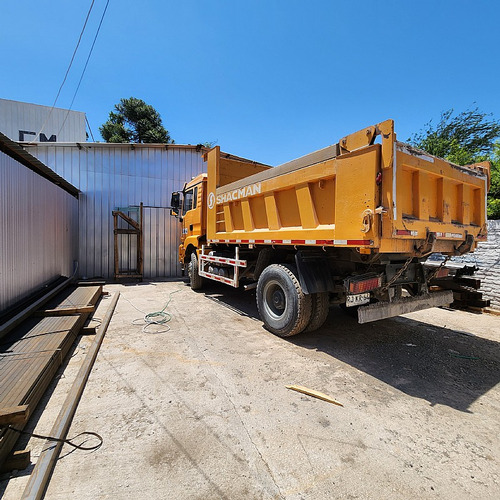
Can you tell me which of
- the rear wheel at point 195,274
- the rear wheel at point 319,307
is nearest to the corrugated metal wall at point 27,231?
the rear wheel at point 195,274

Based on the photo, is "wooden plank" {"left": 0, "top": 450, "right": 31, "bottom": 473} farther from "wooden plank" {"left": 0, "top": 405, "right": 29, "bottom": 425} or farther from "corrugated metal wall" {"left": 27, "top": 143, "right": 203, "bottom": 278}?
"corrugated metal wall" {"left": 27, "top": 143, "right": 203, "bottom": 278}

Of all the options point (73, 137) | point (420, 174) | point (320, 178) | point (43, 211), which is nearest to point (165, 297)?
point (43, 211)

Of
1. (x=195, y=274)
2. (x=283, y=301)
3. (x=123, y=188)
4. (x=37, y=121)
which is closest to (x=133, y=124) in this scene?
(x=37, y=121)

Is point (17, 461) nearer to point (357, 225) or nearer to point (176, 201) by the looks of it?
point (357, 225)

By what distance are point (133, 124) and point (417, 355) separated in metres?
26.8

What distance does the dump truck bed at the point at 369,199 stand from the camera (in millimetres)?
2859

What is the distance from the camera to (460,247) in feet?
12.7

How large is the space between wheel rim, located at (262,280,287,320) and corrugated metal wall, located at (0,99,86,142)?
20452 mm

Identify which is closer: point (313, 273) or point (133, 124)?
point (313, 273)

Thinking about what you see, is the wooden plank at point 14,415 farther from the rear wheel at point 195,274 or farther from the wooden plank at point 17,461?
the rear wheel at point 195,274

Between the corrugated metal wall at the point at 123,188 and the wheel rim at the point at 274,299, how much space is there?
7.26 meters

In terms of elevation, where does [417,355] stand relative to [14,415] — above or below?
below

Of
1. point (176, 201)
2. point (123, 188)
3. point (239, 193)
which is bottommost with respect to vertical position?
point (239, 193)

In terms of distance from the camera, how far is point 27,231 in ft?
16.5
